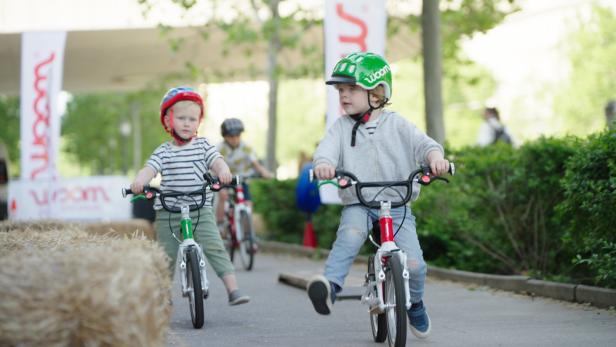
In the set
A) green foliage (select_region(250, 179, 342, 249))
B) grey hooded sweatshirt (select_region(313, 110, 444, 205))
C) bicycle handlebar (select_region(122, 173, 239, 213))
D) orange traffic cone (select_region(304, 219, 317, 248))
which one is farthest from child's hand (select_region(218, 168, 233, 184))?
green foliage (select_region(250, 179, 342, 249))

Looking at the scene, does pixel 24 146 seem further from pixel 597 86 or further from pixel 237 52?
pixel 597 86

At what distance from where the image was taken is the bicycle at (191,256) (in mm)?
8109

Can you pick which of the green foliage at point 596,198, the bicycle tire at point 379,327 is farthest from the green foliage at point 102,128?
the bicycle tire at point 379,327

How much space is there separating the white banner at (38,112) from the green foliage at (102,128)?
38998 mm

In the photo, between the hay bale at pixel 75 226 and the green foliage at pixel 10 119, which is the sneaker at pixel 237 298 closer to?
the hay bale at pixel 75 226

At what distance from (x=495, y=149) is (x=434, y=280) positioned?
5.10 ft

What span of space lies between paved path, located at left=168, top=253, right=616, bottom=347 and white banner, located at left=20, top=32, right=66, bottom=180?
22.6 feet

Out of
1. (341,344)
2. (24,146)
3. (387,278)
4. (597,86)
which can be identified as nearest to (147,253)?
(387,278)

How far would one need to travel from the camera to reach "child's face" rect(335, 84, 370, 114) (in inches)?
272

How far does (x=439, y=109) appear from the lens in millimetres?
15977

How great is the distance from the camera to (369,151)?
6930 mm

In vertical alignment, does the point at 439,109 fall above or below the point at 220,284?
above

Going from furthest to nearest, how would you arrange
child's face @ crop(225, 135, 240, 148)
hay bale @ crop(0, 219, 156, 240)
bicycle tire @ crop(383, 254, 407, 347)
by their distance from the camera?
child's face @ crop(225, 135, 240, 148) → hay bale @ crop(0, 219, 156, 240) → bicycle tire @ crop(383, 254, 407, 347)

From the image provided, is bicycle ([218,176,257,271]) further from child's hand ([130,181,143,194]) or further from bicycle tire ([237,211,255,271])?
child's hand ([130,181,143,194])
